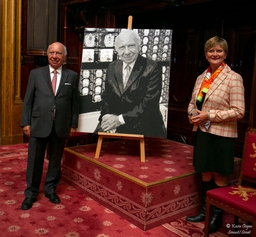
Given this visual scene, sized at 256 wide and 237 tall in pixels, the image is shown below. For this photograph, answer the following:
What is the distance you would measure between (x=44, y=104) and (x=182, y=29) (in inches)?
96.2

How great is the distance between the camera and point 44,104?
116 inches

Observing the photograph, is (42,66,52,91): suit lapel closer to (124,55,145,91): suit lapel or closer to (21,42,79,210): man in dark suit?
(21,42,79,210): man in dark suit

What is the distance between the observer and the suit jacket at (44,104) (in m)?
2.94

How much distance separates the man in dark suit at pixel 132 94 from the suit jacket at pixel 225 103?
2.29ft

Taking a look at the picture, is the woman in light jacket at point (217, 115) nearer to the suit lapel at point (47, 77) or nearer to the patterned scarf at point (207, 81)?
the patterned scarf at point (207, 81)

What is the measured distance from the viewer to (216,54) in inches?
101

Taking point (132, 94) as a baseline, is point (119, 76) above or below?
above

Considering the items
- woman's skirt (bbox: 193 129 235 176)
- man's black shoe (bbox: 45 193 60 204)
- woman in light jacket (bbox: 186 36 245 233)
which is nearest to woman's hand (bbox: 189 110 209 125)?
woman in light jacket (bbox: 186 36 245 233)

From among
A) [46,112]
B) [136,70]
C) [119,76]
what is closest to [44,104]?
[46,112]

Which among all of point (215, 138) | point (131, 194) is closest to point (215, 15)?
point (215, 138)

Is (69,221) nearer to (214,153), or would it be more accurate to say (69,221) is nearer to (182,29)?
(214,153)

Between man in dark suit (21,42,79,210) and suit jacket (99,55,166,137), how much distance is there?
44 centimetres

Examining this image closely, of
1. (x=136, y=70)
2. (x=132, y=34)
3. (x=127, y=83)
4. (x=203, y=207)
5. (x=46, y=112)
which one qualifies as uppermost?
(x=132, y=34)

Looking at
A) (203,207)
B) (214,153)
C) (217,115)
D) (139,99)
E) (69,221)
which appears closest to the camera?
(217,115)
